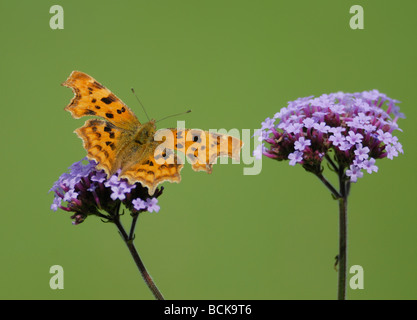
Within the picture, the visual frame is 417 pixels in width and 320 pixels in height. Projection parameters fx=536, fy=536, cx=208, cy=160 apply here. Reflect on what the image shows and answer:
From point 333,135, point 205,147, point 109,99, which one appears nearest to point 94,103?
point 109,99

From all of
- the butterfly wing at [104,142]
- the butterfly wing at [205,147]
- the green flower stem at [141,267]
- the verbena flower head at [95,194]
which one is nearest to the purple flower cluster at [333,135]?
the butterfly wing at [205,147]

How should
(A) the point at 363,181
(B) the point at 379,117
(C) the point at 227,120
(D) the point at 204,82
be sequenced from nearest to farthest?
(B) the point at 379,117 < (A) the point at 363,181 < (C) the point at 227,120 < (D) the point at 204,82

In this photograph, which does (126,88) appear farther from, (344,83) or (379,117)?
(379,117)

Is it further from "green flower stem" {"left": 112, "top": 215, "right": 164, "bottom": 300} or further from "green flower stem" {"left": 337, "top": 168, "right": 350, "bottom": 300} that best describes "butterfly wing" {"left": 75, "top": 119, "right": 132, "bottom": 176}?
"green flower stem" {"left": 337, "top": 168, "right": 350, "bottom": 300}

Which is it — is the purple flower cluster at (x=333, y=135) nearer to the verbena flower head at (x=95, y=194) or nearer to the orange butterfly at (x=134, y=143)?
the orange butterfly at (x=134, y=143)

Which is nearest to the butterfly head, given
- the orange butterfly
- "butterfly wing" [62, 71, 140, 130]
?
the orange butterfly

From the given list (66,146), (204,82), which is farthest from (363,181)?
(66,146)
